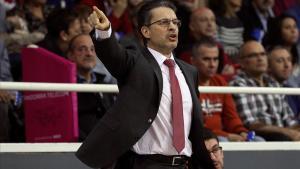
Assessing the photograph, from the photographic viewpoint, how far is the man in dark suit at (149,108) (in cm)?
493

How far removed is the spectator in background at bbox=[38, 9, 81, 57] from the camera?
7.70m

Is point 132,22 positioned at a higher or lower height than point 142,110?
higher

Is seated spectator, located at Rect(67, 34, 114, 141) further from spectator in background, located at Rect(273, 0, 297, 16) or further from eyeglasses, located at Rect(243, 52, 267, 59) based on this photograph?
spectator in background, located at Rect(273, 0, 297, 16)

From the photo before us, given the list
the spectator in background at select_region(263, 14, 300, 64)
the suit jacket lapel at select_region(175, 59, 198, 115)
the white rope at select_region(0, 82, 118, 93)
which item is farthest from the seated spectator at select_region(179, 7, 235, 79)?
the suit jacket lapel at select_region(175, 59, 198, 115)

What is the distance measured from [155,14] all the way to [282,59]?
376 cm

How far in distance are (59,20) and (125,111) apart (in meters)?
3.14

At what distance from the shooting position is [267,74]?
8.62 metres

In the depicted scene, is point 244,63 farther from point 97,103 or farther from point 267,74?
point 97,103

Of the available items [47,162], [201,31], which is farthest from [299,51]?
[47,162]

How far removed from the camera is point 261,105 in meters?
7.99

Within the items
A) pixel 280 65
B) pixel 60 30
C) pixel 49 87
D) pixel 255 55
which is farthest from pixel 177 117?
pixel 280 65

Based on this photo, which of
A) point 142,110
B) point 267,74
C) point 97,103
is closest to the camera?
point 142,110

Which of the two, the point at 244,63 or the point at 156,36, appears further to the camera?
the point at 244,63

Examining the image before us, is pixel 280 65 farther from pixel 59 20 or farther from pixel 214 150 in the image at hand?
pixel 214 150
